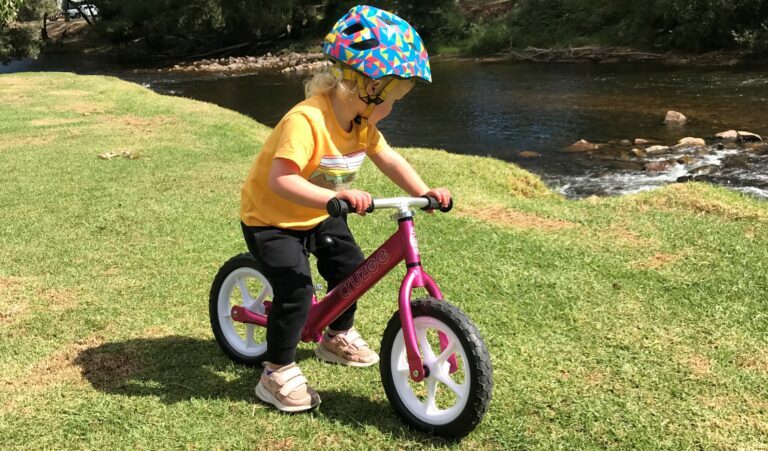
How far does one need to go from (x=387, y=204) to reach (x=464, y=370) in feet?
2.86

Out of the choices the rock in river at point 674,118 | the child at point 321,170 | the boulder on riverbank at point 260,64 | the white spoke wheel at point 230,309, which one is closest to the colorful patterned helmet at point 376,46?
the child at point 321,170

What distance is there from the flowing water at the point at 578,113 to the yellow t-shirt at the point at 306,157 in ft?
27.3

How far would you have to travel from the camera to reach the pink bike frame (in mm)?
3133

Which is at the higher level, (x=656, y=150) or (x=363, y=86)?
(x=363, y=86)

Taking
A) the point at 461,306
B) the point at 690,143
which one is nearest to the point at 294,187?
the point at 461,306

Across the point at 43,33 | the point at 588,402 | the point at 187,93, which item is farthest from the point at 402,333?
the point at 43,33

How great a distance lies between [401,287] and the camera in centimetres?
318

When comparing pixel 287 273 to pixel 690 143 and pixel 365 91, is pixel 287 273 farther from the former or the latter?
pixel 690 143

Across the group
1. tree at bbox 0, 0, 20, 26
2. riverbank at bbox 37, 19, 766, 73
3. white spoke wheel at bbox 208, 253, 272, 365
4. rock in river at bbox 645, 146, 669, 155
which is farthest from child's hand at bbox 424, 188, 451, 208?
riverbank at bbox 37, 19, 766, 73

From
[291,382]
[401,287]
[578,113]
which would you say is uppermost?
A: [401,287]

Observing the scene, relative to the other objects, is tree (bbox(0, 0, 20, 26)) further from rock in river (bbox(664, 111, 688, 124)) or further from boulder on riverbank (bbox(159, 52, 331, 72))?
rock in river (bbox(664, 111, 688, 124))

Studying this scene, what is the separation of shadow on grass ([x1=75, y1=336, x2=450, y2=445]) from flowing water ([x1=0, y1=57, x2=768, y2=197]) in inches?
319

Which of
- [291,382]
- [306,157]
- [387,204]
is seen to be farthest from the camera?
[291,382]

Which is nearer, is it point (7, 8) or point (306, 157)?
point (306, 157)
